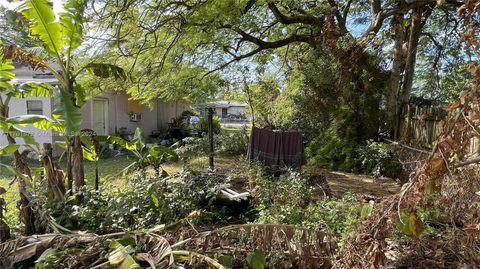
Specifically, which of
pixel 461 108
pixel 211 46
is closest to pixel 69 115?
pixel 461 108

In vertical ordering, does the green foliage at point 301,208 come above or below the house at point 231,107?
below

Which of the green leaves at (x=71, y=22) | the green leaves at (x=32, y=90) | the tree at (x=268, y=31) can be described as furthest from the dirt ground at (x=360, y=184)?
the green leaves at (x=32, y=90)

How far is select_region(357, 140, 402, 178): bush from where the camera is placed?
923 cm

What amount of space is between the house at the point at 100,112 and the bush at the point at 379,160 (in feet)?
25.3

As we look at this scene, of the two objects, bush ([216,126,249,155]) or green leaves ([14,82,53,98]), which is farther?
bush ([216,126,249,155])

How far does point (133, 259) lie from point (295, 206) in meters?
2.80

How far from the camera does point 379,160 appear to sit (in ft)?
31.3

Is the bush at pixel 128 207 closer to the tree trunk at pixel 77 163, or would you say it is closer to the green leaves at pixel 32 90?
the tree trunk at pixel 77 163

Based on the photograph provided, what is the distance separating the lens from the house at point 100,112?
1352cm

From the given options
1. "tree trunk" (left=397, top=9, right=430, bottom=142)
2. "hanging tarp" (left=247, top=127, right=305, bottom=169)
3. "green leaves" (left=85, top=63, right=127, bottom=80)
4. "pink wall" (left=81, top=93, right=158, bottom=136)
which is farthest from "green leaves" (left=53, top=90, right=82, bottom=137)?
"pink wall" (left=81, top=93, right=158, bottom=136)

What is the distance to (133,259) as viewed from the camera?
3266 mm

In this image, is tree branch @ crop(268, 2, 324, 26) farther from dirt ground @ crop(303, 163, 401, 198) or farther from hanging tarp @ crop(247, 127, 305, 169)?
dirt ground @ crop(303, 163, 401, 198)

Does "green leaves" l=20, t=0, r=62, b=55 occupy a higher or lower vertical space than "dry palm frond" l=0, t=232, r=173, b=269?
higher

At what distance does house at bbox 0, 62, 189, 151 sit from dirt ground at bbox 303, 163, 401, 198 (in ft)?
24.1
